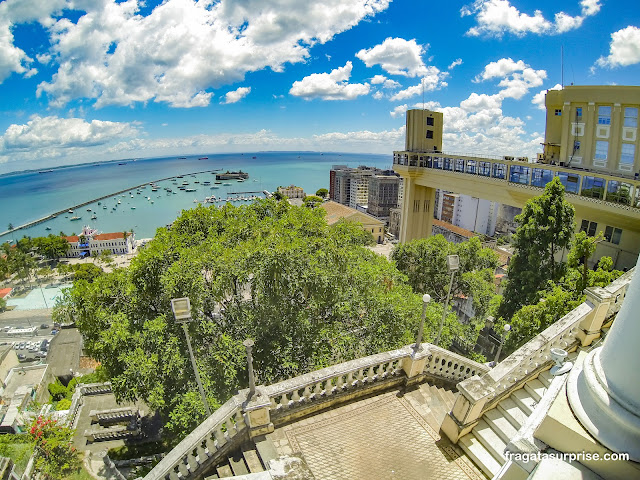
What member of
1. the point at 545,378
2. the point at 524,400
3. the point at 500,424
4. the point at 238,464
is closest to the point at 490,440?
the point at 500,424

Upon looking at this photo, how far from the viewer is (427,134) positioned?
44438mm

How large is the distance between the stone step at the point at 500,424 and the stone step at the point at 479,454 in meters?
0.45

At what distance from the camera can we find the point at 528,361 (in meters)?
7.79

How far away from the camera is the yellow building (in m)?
21.3

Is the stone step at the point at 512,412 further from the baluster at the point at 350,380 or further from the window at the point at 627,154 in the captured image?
the window at the point at 627,154

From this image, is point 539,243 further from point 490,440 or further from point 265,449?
point 265,449

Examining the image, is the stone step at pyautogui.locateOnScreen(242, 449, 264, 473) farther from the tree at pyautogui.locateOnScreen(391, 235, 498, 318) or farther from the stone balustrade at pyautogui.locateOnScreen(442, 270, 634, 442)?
the tree at pyautogui.locateOnScreen(391, 235, 498, 318)

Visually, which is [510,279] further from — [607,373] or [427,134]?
[427,134]

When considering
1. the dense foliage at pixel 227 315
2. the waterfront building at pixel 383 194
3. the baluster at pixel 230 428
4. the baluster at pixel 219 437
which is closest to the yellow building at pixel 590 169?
the dense foliage at pixel 227 315

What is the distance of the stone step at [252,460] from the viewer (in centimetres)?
691

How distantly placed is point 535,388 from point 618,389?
4.46 m

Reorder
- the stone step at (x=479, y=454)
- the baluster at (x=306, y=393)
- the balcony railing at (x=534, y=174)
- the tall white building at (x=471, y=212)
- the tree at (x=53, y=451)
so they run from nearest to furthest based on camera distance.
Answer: the stone step at (x=479, y=454)
the baluster at (x=306, y=393)
the tree at (x=53, y=451)
the balcony railing at (x=534, y=174)
the tall white building at (x=471, y=212)

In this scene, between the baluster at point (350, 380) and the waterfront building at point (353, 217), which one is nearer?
the baluster at point (350, 380)

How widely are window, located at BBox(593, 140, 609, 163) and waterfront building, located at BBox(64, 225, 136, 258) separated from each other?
9272 cm
